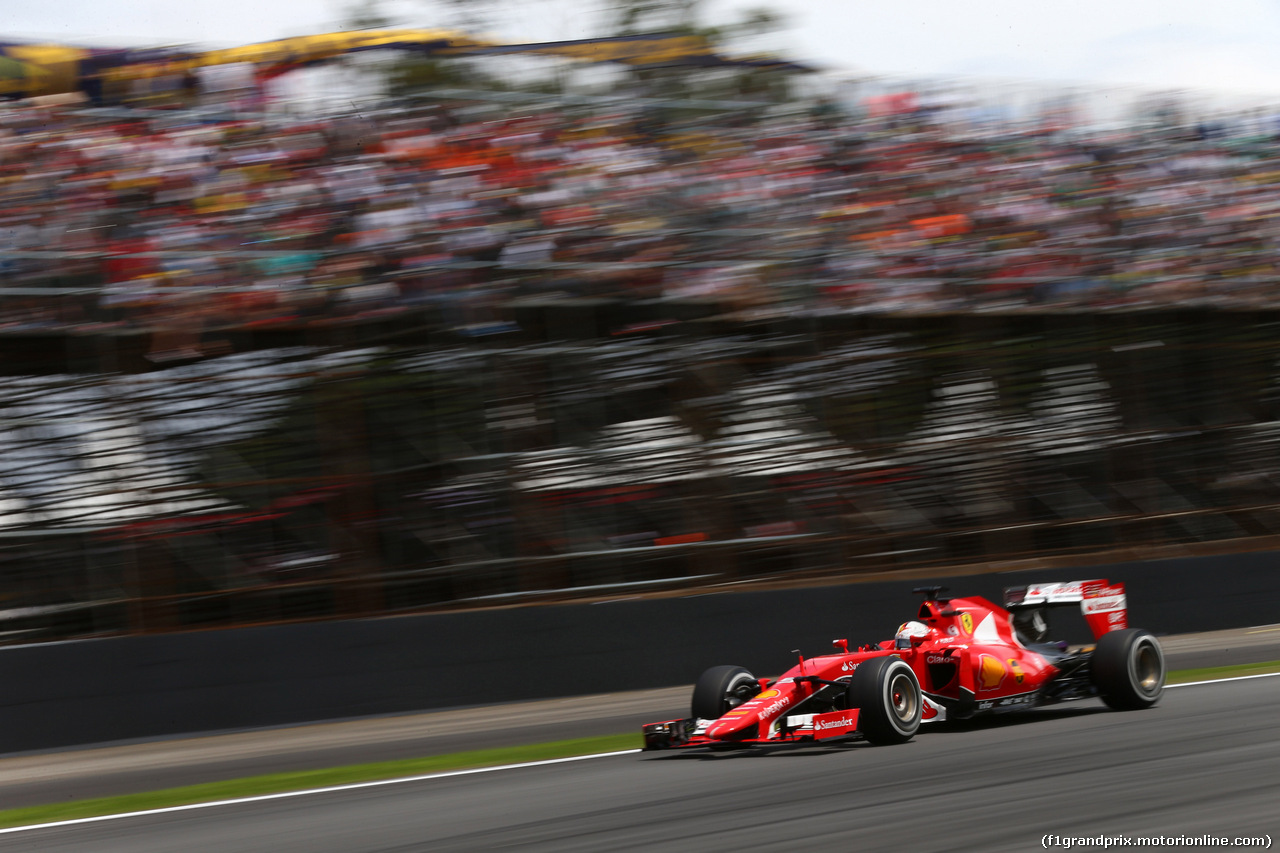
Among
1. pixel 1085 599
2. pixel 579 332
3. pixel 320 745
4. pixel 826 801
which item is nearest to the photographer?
pixel 826 801

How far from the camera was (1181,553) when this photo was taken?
13609 millimetres

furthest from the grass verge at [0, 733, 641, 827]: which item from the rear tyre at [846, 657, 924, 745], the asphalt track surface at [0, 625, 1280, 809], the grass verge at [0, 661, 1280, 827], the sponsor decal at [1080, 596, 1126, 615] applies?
the sponsor decal at [1080, 596, 1126, 615]

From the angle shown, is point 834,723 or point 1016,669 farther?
point 1016,669

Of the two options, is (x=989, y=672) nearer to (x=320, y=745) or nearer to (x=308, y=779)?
(x=308, y=779)

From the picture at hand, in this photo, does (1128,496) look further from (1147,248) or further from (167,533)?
(167,533)

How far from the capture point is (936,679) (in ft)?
22.9

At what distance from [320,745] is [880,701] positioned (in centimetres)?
408

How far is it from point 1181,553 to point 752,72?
7.01 meters

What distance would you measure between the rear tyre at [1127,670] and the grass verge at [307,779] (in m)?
2.73

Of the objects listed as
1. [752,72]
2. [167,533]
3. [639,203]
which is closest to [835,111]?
[752,72]

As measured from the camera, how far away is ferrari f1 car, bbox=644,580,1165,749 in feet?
21.2

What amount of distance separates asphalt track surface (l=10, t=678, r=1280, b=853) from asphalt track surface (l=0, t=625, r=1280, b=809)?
4.53 ft

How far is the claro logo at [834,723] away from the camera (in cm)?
641

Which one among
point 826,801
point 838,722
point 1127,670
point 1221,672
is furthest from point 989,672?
point 1221,672
